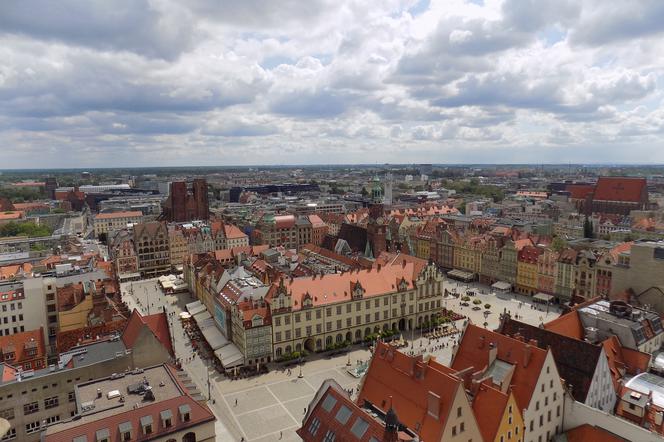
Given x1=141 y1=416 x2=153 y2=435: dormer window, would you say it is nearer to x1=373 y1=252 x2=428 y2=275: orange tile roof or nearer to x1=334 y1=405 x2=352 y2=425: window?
x1=334 y1=405 x2=352 y2=425: window

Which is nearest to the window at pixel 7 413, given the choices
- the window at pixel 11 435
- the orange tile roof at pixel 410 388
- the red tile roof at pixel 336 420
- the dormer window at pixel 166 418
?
the window at pixel 11 435

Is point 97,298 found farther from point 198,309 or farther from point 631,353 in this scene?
point 631,353

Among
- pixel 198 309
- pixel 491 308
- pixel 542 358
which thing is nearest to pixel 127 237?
pixel 198 309

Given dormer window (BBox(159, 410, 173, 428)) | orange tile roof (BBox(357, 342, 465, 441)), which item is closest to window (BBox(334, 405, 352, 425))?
orange tile roof (BBox(357, 342, 465, 441))

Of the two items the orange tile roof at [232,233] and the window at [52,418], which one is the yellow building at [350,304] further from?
the orange tile roof at [232,233]

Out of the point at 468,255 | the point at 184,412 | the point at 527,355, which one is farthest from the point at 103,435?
the point at 468,255

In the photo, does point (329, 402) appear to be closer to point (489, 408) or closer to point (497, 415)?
point (489, 408)
